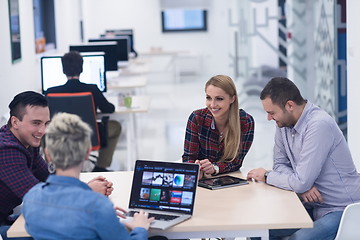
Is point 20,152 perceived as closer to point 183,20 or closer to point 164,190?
point 164,190

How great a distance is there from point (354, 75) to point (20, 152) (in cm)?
364

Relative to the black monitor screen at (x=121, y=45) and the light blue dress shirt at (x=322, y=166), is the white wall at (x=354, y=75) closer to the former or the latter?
the light blue dress shirt at (x=322, y=166)

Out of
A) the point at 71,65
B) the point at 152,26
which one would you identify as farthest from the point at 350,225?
the point at 152,26

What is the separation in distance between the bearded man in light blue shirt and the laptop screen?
24.0 inches

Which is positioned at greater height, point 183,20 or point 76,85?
point 183,20

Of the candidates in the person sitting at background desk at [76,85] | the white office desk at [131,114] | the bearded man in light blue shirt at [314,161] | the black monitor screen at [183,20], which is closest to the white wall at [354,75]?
the white office desk at [131,114]

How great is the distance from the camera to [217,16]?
54.6 feet

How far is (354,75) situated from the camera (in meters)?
5.89

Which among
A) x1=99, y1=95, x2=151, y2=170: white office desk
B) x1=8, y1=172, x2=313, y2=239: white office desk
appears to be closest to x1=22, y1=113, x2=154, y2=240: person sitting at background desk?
x1=8, y1=172, x2=313, y2=239: white office desk

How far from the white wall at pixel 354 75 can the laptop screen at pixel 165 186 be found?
3312 millimetres

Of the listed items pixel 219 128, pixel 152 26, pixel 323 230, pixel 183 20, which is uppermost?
pixel 183 20

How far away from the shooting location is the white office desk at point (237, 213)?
273cm

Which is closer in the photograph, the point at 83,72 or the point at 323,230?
the point at 323,230

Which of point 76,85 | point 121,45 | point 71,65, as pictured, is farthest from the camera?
point 121,45
